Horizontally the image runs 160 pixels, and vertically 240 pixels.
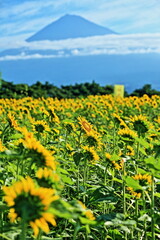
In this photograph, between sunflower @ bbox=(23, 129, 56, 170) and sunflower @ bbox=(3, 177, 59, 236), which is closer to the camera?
sunflower @ bbox=(3, 177, 59, 236)

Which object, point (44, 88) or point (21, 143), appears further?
point (44, 88)

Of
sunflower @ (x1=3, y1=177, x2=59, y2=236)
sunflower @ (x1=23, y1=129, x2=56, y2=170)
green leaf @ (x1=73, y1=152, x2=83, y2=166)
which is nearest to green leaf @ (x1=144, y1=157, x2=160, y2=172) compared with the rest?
sunflower @ (x1=23, y1=129, x2=56, y2=170)

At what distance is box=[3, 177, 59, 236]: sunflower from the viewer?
921mm

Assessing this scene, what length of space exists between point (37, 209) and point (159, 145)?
998 mm

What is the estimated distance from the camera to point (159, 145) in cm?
182

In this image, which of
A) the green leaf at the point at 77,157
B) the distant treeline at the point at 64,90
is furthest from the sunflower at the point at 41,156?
the distant treeline at the point at 64,90

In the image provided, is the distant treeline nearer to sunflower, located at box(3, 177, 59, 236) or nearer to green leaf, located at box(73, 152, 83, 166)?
green leaf, located at box(73, 152, 83, 166)

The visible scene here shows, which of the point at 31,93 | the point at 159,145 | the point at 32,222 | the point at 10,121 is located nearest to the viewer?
the point at 32,222

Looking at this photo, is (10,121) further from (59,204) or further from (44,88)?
(44,88)

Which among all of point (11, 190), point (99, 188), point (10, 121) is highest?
point (10, 121)

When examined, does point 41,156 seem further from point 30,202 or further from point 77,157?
point 77,157

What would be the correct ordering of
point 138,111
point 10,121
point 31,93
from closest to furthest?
point 10,121 < point 138,111 < point 31,93

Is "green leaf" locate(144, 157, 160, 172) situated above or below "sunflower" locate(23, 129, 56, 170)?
below

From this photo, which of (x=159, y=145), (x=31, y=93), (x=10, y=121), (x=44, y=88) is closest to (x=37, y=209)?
(x=159, y=145)
